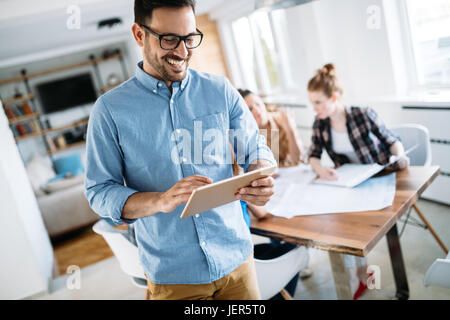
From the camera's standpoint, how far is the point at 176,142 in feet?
3.72

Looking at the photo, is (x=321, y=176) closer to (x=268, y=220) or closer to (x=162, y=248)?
(x=268, y=220)

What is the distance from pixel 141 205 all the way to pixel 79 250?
344 centimetres

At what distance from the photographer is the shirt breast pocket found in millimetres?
1150

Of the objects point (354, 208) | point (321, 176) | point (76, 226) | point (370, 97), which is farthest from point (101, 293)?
point (370, 97)

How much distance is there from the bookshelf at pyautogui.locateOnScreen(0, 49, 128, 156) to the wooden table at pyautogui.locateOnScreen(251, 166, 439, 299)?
690 cm

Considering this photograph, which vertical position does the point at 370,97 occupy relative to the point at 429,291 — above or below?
above

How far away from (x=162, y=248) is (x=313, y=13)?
9.95 ft

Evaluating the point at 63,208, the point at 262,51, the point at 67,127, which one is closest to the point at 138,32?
the point at 63,208

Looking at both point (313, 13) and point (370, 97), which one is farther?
point (313, 13)

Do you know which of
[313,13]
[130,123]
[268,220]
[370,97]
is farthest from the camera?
[313,13]

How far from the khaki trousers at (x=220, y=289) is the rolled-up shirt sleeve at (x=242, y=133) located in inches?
13.6

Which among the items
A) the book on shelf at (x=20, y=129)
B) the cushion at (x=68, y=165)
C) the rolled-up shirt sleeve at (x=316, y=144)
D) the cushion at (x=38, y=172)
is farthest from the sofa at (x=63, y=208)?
the book on shelf at (x=20, y=129)

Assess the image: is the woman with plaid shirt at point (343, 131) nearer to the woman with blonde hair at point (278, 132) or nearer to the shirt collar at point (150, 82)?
the woman with blonde hair at point (278, 132)

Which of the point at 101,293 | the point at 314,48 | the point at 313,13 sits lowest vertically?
the point at 101,293
